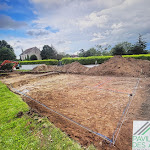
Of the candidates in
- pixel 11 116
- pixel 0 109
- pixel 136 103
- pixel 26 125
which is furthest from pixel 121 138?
Answer: pixel 0 109

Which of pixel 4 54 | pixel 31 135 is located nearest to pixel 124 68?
pixel 31 135

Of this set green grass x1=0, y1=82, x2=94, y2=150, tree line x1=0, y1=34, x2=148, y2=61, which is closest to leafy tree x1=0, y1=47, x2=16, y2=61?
tree line x1=0, y1=34, x2=148, y2=61

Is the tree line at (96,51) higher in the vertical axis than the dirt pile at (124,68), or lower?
higher

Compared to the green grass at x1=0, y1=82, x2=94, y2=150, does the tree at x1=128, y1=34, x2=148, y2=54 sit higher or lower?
higher

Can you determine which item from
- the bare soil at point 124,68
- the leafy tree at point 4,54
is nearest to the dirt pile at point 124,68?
the bare soil at point 124,68

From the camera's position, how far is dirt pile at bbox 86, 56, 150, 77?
937cm

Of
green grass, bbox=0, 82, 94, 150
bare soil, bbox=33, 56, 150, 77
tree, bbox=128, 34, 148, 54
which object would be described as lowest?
green grass, bbox=0, 82, 94, 150

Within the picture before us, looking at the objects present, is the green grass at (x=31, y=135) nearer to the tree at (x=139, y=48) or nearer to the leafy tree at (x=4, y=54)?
the tree at (x=139, y=48)

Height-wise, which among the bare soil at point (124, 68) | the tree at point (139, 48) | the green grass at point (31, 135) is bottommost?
the green grass at point (31, 135)

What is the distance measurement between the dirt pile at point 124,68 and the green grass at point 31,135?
29.0 ft

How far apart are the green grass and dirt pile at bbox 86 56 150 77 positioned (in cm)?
884

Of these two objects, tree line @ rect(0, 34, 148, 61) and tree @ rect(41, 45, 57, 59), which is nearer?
tree line @ rect(0, 34, 148, 61)

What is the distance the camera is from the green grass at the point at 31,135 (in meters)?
1.98

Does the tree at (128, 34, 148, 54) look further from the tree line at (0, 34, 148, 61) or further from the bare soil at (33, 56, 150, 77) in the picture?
the bare soil at (33, 56, 150, 77)
